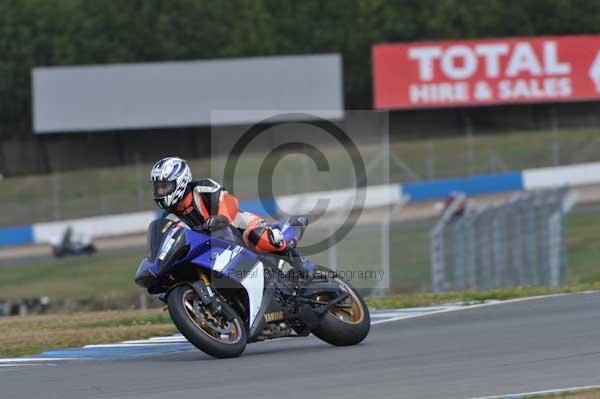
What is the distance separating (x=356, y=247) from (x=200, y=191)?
11999mm

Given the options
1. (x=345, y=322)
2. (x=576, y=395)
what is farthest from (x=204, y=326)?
(x=576, y=395)

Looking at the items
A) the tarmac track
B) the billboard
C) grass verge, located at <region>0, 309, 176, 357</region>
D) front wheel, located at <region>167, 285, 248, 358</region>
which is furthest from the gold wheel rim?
the billboard

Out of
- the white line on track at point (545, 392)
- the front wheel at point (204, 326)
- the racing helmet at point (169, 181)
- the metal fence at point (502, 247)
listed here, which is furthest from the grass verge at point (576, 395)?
the metal fence at point (502, 247)

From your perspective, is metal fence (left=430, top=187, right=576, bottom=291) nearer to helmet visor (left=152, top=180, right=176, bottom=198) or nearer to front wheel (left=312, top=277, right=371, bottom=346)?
front wheel (left=312, top=277, right=371, bottom=346)

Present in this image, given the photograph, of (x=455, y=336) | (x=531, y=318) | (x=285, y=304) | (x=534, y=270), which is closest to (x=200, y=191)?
(x=285, y=304)

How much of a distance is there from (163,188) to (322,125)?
34.2 meters

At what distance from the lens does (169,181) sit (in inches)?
351

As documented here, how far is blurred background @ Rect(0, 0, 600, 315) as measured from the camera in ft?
69.1

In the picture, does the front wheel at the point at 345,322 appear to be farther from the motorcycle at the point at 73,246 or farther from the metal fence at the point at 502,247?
the motorcycle at the point at 73,246

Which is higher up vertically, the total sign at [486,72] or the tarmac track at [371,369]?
the total sign at [486,72]

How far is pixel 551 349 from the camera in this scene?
8.81m

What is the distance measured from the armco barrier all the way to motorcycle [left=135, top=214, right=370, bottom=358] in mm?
23825

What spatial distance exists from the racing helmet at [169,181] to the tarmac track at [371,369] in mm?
1266

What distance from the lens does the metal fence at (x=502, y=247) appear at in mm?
18891
